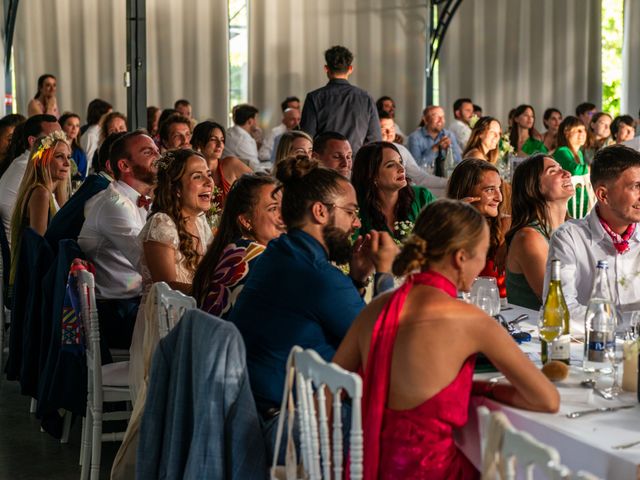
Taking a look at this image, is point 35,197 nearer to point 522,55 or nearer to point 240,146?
point 240,146

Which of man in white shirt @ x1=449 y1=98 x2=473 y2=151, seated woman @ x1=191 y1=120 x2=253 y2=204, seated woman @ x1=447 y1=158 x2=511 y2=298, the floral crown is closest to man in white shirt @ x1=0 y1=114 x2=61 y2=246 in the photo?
the floral crown

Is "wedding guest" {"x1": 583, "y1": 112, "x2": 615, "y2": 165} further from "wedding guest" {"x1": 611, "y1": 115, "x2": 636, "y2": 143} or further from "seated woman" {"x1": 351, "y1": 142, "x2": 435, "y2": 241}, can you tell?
"seated woman" {"x1": 351, "y1": 142, "x2": 435, "y2": 241}

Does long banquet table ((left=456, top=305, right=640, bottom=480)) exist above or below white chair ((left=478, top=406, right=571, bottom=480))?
below

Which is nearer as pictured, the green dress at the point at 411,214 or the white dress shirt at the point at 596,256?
the white dress shirt at the point at 596,256

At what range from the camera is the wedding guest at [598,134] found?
9766 mm

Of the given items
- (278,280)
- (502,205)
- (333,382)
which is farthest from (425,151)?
(333,382)

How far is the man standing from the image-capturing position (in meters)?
6.54

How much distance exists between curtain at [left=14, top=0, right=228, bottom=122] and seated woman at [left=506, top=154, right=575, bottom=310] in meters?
8.68

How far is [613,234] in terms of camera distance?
331 centimetres

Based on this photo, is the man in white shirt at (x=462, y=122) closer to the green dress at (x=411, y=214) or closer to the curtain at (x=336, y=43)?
the curtain at (x=336, y=43)

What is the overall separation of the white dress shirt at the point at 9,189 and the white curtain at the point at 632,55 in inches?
404

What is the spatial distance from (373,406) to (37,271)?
7.55 feet

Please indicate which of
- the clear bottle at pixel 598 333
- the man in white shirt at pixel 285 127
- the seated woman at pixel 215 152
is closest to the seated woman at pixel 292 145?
the seated woman at pixel 215 152

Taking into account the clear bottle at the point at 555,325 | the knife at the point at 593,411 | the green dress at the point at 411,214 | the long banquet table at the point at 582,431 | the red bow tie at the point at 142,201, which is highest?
the red bow tie at the point at 142,201
